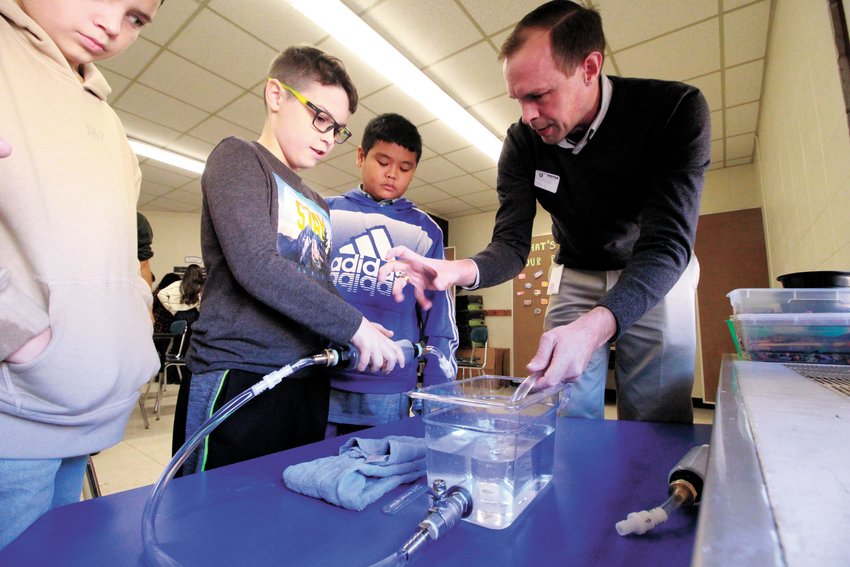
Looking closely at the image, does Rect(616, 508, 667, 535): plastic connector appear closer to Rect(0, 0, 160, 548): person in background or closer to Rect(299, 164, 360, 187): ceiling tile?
Rect(0, 0, 160, 548): person in background

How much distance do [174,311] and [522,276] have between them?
3.90m

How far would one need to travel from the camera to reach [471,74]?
293 cm

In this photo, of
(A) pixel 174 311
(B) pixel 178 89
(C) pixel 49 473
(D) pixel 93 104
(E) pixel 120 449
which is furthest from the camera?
(A) pixel 174 311

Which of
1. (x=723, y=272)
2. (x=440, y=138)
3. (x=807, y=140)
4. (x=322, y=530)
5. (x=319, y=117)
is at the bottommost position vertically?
(x=322, y=530)

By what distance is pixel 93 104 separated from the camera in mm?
724

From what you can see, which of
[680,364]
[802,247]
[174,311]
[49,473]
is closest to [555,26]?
[680,364]

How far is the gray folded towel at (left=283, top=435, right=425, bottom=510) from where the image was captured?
453 mm

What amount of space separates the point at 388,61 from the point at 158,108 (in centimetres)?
206

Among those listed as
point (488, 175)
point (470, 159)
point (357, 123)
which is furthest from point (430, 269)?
point (488, 175)

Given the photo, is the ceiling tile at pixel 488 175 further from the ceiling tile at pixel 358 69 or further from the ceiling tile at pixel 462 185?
the ceiling tile at pixel 358 69

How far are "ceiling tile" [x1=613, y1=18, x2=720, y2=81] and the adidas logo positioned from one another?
7.90 feet

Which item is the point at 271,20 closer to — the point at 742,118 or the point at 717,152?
the point at 742,118

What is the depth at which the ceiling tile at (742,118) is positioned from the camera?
3279 millimetres

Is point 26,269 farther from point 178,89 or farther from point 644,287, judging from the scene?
point 178,89
